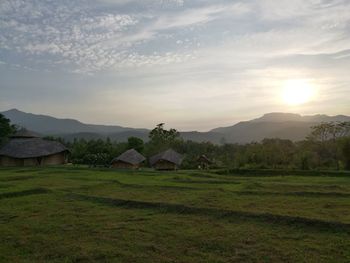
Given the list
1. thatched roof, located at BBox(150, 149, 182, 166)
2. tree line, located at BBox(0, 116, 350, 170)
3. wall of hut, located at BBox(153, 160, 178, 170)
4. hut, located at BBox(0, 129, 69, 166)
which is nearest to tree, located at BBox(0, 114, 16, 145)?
tree line, located at BBox(0, 116, 350, 170)

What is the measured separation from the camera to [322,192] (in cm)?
2000

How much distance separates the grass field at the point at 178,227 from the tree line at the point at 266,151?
2393cm

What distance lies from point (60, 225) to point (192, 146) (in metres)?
61.1

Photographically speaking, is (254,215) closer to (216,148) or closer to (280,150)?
(280,150)

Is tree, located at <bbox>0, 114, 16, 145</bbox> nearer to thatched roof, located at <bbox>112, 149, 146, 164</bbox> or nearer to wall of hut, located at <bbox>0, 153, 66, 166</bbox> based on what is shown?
wall of hut, located at <bbox>0, 153, 66, 166</bbox>

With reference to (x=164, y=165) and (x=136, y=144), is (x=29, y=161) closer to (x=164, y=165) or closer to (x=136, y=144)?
(x=136, y=144)

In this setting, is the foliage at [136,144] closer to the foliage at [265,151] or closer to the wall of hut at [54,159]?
the foliage at [265,151]

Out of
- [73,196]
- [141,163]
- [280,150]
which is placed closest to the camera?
[73,196]

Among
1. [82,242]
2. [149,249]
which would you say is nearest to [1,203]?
[82,242]

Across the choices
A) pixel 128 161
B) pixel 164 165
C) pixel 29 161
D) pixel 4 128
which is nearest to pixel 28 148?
pixel 29 161

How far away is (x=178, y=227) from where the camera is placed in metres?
12.9

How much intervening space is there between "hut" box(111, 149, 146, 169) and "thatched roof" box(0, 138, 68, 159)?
8.34 m

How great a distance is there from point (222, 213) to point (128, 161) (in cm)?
3840

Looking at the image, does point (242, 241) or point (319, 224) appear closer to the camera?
point (242, 241)
